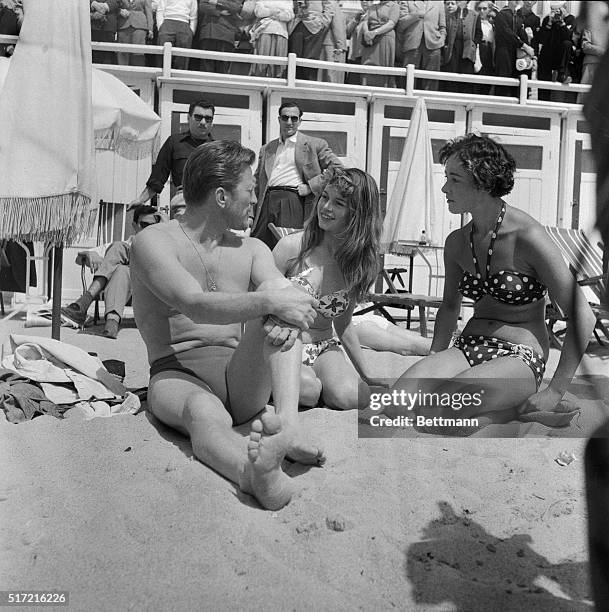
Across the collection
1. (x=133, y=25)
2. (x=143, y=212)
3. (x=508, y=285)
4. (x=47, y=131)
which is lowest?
(x=508, y=285)

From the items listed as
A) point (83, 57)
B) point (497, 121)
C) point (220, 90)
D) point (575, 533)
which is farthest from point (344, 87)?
point (575, 533)

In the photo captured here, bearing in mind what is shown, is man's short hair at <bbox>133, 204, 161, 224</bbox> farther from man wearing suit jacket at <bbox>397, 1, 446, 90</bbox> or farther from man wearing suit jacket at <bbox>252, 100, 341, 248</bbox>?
man wearing suit jacket at <bbox>397, 1, 446, 90</bbox>

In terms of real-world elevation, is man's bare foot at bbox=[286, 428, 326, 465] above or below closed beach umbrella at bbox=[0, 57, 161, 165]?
below

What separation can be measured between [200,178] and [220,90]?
862cm

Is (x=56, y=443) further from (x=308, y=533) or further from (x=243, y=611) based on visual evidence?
(x=243, y=611)

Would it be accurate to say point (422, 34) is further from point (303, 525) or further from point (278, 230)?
point (303, 525)

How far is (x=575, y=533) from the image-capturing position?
2236 millimetres

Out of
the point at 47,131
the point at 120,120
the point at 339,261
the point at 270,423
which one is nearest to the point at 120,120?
the point at 120,120

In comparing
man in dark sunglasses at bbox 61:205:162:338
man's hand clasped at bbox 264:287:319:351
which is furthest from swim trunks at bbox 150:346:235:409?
man in dark sunglasses at bbox 61:205:162:338

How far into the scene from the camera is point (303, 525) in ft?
7.19

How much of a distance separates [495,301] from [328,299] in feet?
2.59

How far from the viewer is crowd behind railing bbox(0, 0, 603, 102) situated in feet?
34.0

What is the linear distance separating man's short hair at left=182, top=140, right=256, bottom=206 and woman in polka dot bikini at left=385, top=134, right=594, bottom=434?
99 centimetres

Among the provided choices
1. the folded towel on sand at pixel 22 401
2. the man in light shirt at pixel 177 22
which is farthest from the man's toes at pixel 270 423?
the man in light shirt at pixel 177 22
